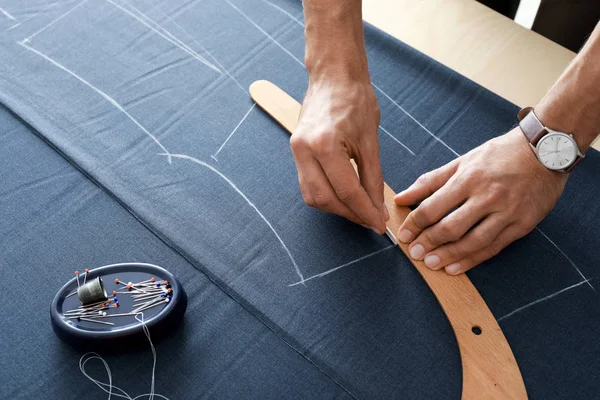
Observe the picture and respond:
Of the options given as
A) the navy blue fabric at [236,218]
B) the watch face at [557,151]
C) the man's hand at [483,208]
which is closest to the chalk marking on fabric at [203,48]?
the navy blue fabric at [236,218]

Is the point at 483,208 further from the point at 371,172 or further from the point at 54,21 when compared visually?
the point at 54,21

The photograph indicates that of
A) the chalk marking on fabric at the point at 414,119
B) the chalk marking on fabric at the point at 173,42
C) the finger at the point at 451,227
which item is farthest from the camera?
the chalk marking on fabric at the point at 173,42

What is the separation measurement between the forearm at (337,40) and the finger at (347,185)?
167 millimetres

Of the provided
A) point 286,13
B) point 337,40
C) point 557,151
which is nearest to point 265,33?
point 286,13

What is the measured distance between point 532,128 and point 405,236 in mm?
265

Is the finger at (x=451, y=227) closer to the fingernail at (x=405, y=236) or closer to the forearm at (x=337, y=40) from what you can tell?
the fingernail at (x=405, y=236)

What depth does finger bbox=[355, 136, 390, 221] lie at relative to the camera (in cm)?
100

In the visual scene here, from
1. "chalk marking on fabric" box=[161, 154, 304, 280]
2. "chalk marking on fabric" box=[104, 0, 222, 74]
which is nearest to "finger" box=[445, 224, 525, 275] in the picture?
"chalk marking on fabric" box=[161, 154, 304, 280]

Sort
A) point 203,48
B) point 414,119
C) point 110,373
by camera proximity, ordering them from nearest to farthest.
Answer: point 110,373 < point 414,119 < point 203,48

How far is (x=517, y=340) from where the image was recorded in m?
0.94

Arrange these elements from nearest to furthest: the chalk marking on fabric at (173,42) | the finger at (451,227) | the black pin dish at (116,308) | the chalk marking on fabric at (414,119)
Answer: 1. the black pin dish at (116,308)
2. the finger at (451,227)
3. the chalk marking on fabric at (414,119)
4. the chalk marking on fabric at (173,42)

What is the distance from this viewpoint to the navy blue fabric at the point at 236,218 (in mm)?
913

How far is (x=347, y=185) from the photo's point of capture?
37.9 inches

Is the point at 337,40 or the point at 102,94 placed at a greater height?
the point at 337,40
